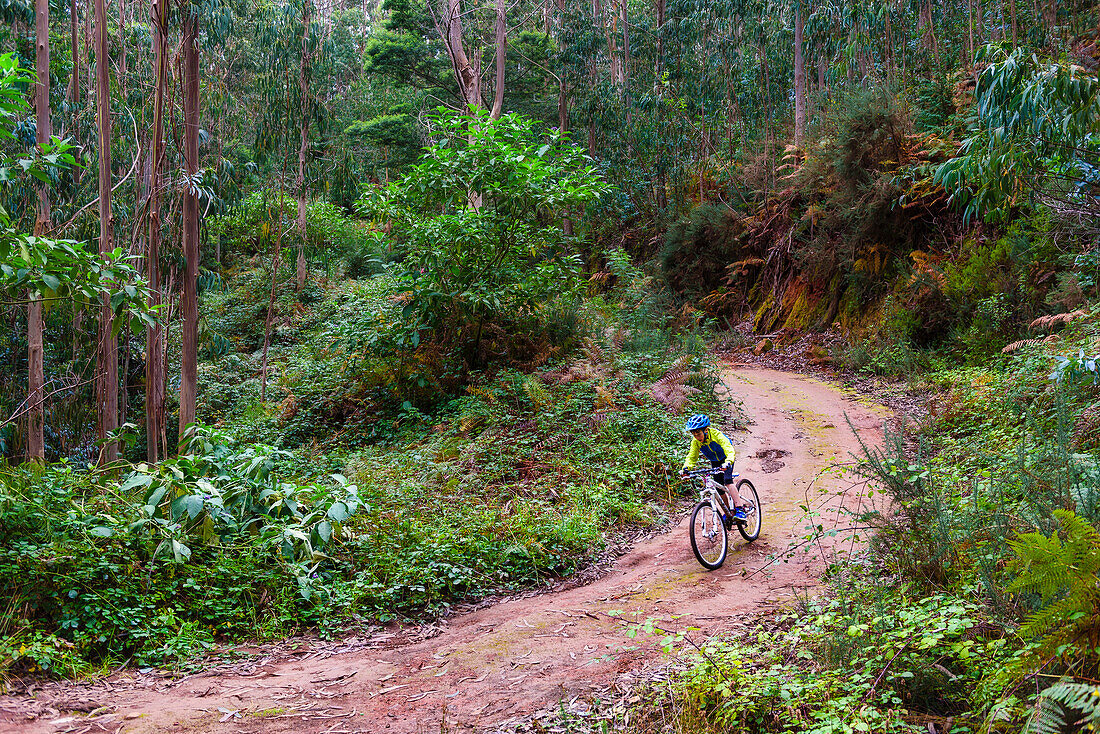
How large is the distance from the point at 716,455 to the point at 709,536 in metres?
0.81

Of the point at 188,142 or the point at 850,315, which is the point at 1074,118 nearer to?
the point at 188,142

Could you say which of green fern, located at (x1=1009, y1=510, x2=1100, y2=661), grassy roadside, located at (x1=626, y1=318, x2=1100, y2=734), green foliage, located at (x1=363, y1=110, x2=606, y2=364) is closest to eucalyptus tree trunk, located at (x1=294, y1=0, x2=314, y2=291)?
green foliage, located at (x1=363, y1=110, x2=606, y2=364)

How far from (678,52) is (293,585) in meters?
25.8

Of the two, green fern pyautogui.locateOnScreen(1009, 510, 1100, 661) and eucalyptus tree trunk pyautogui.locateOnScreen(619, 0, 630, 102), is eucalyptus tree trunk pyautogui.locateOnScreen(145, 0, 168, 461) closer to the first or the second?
green fern pyautogui.locateOnScreen(1009, 510, 1100, 661)

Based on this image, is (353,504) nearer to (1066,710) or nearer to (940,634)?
(940,634)

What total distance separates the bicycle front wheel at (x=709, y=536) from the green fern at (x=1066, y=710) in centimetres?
341

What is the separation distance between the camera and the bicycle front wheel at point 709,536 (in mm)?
6203

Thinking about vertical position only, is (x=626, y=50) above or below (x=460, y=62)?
above

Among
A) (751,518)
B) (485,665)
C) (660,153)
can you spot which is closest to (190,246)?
(485,665)

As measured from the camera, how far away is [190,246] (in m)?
8.49

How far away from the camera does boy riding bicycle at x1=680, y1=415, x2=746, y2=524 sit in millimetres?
6504

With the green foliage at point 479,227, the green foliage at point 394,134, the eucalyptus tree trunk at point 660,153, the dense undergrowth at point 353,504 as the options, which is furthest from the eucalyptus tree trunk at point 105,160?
the green foliage at point 394,134

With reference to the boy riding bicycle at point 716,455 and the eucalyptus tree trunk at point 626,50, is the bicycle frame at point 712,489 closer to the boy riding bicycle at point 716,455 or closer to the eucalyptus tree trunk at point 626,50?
the boy riding bicycle at point 716,455

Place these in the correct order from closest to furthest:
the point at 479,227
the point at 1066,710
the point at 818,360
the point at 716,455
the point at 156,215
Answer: the point at 1066,710, the point at 716,455, the point at 156,215, the point at 479,227, the point at 818,360
